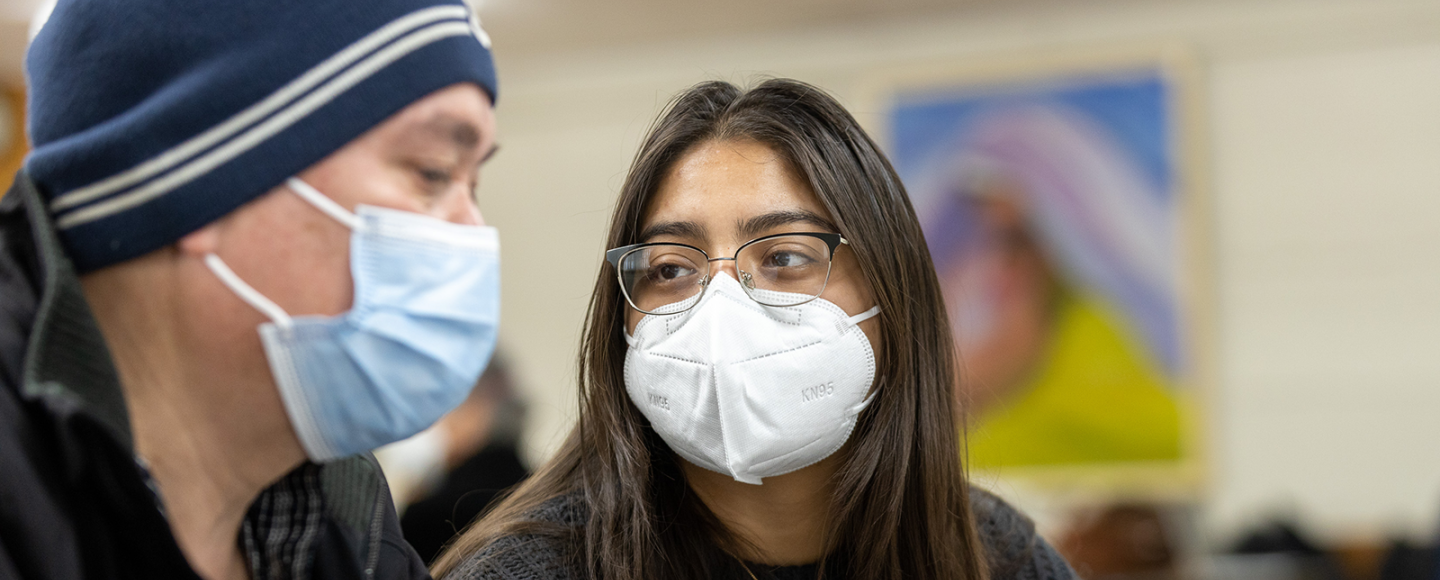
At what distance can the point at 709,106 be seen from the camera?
185 centimetres

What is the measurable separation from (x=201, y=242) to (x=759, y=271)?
2.87 ft

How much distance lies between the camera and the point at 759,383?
161cm

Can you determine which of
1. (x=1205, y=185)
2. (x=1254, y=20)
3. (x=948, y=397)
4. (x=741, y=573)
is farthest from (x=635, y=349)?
(x=1254, y=20)

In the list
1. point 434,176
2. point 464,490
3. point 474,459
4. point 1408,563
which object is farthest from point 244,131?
point 1408,563

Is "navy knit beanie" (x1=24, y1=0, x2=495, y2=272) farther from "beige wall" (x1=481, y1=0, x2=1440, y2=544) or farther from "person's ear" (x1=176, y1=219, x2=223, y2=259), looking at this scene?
"beige wall" (x1=481, y1=0, x2=1440, y2=544)

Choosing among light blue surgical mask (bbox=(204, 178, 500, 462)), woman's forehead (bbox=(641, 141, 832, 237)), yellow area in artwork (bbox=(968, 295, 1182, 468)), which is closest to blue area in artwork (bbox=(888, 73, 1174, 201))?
yellow area in artwork (bbox=(968, 295, 1182, 468))

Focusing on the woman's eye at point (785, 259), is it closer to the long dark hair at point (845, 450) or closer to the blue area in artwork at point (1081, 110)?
the long dark hair at point (845, 450)

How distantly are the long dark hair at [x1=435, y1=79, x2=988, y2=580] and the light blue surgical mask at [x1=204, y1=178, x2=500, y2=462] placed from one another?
0.56 meters

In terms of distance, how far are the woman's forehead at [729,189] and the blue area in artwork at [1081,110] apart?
11.2ft

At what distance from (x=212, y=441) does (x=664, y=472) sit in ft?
2.76

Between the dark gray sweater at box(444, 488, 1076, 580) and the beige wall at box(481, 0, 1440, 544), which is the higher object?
the beige wall at box(481, 0, 1440, 544)

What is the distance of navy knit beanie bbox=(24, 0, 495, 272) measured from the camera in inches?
38.4

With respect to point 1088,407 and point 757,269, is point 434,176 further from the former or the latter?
point 1088,407

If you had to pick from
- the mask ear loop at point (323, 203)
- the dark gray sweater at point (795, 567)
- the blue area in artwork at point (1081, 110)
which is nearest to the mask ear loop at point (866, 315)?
the dark gray sweater at point (795, 567)
